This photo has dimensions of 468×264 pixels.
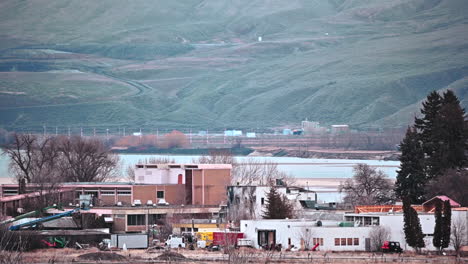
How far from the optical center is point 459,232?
41.8 metres

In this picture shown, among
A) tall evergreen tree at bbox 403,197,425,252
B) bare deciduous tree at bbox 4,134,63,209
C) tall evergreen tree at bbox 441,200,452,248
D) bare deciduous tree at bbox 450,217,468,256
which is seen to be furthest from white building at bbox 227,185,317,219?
tall evergreen tree at bbox 441,200,452,248

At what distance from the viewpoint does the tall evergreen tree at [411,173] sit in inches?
2202

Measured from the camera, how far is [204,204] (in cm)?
5781

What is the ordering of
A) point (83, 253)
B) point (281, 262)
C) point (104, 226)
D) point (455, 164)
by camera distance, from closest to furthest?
1. point (281, 262)
2. point (83, 253)
3. point (104, 226)
4. point (455, 164)

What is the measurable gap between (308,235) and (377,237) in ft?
8.20

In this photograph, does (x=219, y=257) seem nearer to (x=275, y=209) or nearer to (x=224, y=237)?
(x=224, y=237)

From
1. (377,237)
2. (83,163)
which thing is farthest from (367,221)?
(83,163)

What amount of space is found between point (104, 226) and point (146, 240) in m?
8.20

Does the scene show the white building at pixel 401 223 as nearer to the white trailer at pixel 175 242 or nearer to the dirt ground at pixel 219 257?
the dirt ground at pixel 219 257

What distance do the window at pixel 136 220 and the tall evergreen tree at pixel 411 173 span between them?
41.5ft

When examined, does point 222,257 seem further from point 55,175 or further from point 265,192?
point 55,175

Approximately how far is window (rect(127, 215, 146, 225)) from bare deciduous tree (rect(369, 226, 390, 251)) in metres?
14.2

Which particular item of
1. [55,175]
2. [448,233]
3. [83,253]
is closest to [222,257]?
[83,253]

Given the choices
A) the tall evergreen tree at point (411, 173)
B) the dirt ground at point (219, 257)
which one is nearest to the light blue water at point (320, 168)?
the tall evergreen tree at point (411, 173)
